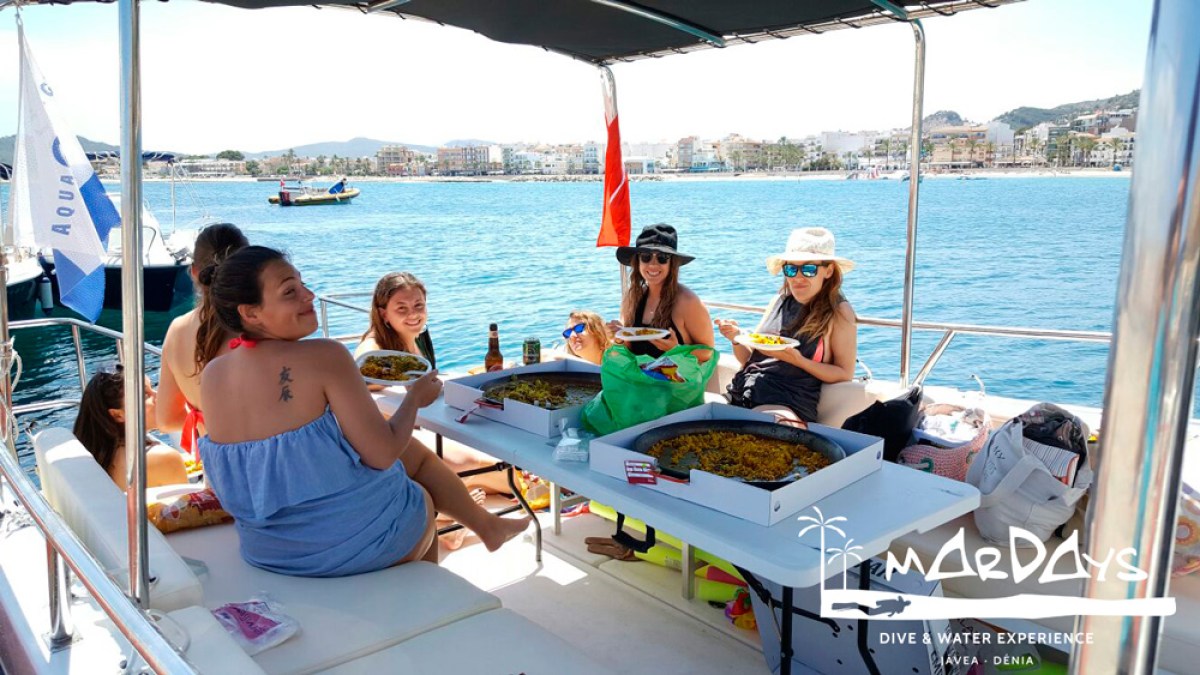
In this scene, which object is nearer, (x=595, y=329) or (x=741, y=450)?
(x=741, y=450)

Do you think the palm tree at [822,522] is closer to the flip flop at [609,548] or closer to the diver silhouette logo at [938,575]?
the diver silhouette logo at [938,575]

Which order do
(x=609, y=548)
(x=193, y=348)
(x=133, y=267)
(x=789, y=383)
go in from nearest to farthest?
(x=133, y=267) → (x=193, y=348) → (x=609, y=548) → (x=789, y=383)

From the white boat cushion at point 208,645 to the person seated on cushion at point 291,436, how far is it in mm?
498

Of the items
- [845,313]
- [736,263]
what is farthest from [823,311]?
[736,263]

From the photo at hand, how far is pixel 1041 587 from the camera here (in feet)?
8.05

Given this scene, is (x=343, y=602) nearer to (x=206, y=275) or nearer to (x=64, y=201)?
(x=206, y=275)

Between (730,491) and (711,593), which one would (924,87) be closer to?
(711,593)

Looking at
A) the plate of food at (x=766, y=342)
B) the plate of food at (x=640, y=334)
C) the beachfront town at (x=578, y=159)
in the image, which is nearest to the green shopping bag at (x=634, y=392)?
the plate of food at (x=640, y=334)

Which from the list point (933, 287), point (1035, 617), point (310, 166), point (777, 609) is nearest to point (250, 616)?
point (777, 609)

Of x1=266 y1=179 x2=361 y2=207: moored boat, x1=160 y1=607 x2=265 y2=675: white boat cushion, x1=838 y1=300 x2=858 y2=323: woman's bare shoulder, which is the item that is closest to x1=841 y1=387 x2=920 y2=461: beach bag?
x1=838 y1=300 x2=858 y2=323: woman's bare shoulder

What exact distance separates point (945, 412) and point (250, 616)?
2.56 metres

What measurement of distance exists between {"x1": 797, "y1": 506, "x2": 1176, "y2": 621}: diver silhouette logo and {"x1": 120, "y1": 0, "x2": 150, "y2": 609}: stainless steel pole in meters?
1.37

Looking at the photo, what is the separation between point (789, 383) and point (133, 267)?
2.79 metres

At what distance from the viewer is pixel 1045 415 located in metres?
2.63
